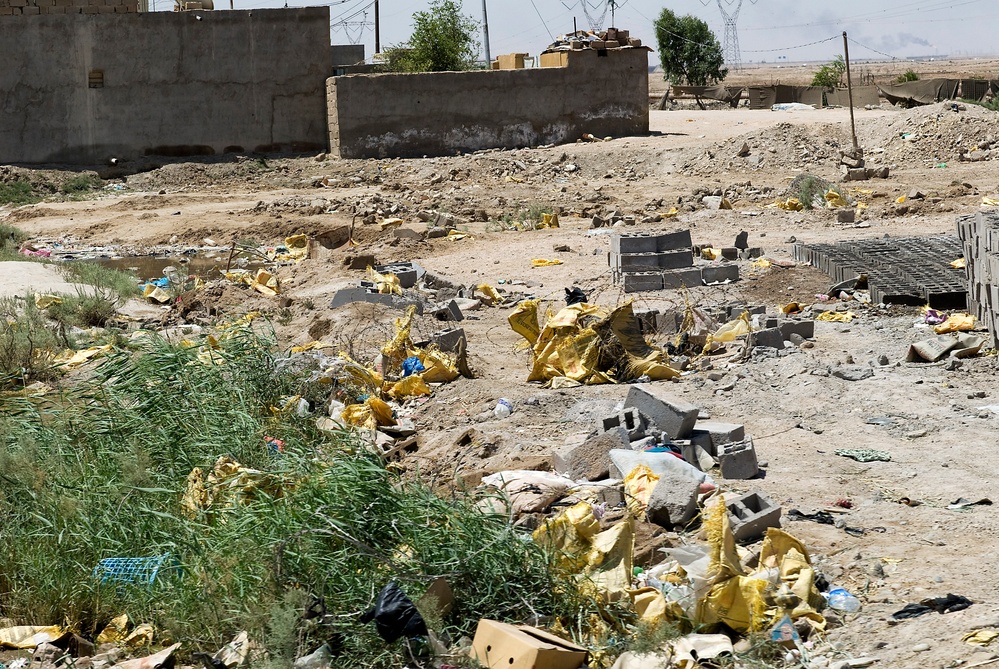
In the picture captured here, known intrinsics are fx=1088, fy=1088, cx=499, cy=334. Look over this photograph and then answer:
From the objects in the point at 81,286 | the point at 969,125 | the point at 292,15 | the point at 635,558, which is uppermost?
the point at 292,15

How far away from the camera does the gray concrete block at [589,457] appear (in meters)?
5.19

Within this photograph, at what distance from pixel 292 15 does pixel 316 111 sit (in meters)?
1.93

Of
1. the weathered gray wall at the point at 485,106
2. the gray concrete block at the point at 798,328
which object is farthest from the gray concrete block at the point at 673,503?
the weathered gray wall at the point at 485,106

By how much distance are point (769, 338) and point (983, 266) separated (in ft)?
4.84

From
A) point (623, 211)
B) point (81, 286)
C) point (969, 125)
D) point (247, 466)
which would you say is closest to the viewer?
point (247, 466)

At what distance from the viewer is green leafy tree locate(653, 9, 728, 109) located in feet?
163

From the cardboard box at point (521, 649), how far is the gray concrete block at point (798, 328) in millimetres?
4709

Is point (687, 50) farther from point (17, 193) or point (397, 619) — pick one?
point (397, 619)

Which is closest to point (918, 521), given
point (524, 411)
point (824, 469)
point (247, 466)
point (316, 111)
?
point (824, 469)

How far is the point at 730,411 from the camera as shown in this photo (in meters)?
6.32

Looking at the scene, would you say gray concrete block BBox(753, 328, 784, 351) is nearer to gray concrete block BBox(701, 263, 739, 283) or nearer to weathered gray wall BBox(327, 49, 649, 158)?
gray concrete block BBox(701, 263, 739, 283)

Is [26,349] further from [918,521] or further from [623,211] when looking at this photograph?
[623,211]

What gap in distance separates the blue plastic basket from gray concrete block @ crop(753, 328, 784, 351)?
4.59 m

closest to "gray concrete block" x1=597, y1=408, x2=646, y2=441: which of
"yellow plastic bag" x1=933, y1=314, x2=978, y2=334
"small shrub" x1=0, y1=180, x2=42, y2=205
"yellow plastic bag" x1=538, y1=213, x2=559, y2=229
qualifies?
"yellow plastic bag" x1=933, y1=314, x2=978, y2=334
